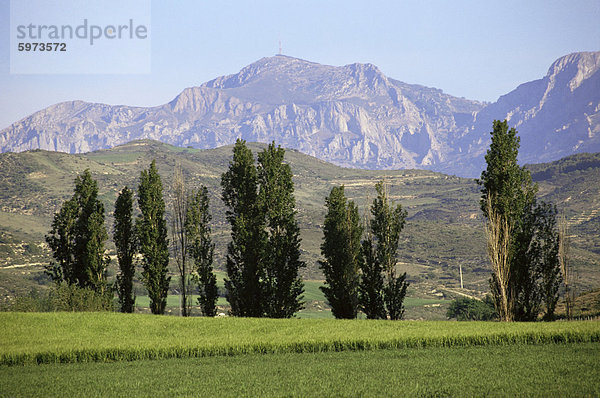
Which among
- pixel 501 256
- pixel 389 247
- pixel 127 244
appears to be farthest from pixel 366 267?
pixel 127 244

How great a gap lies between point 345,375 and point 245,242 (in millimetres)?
26171

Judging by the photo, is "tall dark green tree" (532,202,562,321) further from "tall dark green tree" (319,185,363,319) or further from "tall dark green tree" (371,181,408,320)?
"tall dark green tree" (319,185,363,319)

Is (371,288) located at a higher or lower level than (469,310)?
higher

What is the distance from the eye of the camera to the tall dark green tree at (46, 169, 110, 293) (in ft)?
176

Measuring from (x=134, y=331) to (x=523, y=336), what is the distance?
22729mm

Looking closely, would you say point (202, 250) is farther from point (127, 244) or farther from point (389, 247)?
point (389, 247)

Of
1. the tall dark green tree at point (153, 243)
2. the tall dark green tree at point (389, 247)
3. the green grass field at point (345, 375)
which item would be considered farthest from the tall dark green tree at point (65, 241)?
the tall dark green tree at point (389, 247)

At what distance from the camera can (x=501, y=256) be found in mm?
44719

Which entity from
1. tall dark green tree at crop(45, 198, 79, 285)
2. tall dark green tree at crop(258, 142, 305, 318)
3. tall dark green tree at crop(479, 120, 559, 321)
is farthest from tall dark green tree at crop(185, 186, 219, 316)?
tall dark green tree at crop(479, 120, 559, 321)

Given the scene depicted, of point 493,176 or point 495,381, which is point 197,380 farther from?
point 493,176

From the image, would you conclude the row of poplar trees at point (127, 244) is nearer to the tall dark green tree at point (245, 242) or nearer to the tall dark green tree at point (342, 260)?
the tall dark green tree at point (245, 242)

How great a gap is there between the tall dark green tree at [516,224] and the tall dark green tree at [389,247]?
740 cm

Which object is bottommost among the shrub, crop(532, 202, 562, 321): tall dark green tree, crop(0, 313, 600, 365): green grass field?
the shrub

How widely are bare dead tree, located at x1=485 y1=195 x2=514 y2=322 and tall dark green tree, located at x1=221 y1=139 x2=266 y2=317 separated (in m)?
17.4
